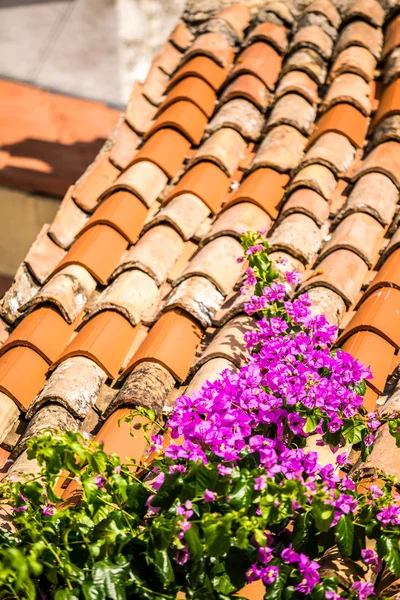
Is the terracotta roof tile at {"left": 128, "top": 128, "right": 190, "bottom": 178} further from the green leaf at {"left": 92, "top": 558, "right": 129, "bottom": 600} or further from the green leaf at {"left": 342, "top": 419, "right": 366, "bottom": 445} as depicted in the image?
the green leaf at {"left": 92, "top": 558, "right": 129, "bottom": 600}

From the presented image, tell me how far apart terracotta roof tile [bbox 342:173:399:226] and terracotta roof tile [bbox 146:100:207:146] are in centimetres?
85

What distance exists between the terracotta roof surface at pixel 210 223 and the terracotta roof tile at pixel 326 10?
0.02m

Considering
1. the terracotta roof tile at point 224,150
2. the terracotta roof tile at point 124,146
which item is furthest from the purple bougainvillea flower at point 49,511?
the terracotta roof tile at point 124,146

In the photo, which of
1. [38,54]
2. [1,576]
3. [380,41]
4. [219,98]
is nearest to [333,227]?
[219,98]

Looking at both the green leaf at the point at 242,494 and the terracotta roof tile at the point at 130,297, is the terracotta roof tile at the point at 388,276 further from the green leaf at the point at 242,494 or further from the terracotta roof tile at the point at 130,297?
the green leaf at the point at 242,494

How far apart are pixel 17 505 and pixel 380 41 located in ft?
11.1

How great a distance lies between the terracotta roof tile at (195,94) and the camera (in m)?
4.07

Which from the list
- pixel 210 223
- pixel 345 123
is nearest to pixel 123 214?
pixel 210 223

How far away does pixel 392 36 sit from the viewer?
14.6 ft

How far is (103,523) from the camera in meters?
2.05

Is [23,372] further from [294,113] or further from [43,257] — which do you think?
[294,113]

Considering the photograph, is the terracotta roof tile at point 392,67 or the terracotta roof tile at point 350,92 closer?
the terracotta roof tile at point 350,92

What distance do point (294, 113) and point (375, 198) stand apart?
747 mm

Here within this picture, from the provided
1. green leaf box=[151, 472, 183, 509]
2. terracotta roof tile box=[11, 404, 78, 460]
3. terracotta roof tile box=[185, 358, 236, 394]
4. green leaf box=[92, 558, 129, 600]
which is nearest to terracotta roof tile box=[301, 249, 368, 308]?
terracotta roof tile box=[185, 358, 236, 394]
